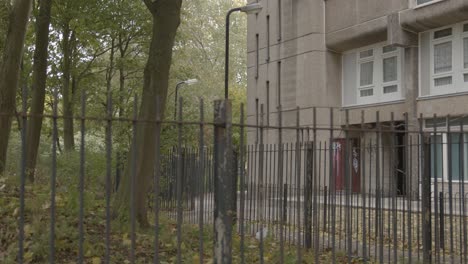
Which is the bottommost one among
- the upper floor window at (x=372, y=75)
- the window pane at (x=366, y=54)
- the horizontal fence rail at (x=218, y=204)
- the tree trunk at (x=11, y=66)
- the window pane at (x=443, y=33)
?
the horizontal fence rail at (x=218, y=204)

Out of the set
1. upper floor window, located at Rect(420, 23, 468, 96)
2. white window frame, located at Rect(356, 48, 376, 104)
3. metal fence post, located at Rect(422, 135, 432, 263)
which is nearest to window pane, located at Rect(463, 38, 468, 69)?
upper floor window, located at Rect(420, 23, 468, 96)

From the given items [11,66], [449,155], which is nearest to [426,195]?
[449,155]

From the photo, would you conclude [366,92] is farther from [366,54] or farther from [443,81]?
[443,81]

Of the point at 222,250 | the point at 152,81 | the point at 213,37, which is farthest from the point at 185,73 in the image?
the point at 222,250

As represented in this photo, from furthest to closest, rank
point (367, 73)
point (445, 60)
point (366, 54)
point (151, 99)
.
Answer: point (366, 54), point (367, 73), point (445, 60), point (151, 99)

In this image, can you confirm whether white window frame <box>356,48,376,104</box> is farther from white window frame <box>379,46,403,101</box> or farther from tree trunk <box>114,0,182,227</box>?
tree trunk <box>114,0,182,227</box>

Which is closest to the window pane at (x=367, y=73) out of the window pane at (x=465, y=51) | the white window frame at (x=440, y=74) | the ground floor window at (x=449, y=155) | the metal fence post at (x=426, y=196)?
the white window frame at (x=440, y=74)

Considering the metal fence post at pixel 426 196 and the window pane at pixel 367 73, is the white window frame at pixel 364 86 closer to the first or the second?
the window pane at pixel 367 73

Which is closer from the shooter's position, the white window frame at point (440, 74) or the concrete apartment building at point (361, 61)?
the concrete apartment building at point (361, 61)

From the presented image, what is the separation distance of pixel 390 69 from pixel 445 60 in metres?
2.69

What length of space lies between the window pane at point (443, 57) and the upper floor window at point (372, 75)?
5.38 ft

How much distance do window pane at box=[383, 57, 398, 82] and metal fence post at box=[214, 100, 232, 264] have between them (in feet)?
62.0

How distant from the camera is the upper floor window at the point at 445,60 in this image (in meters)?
19.2

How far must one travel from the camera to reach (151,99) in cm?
872
